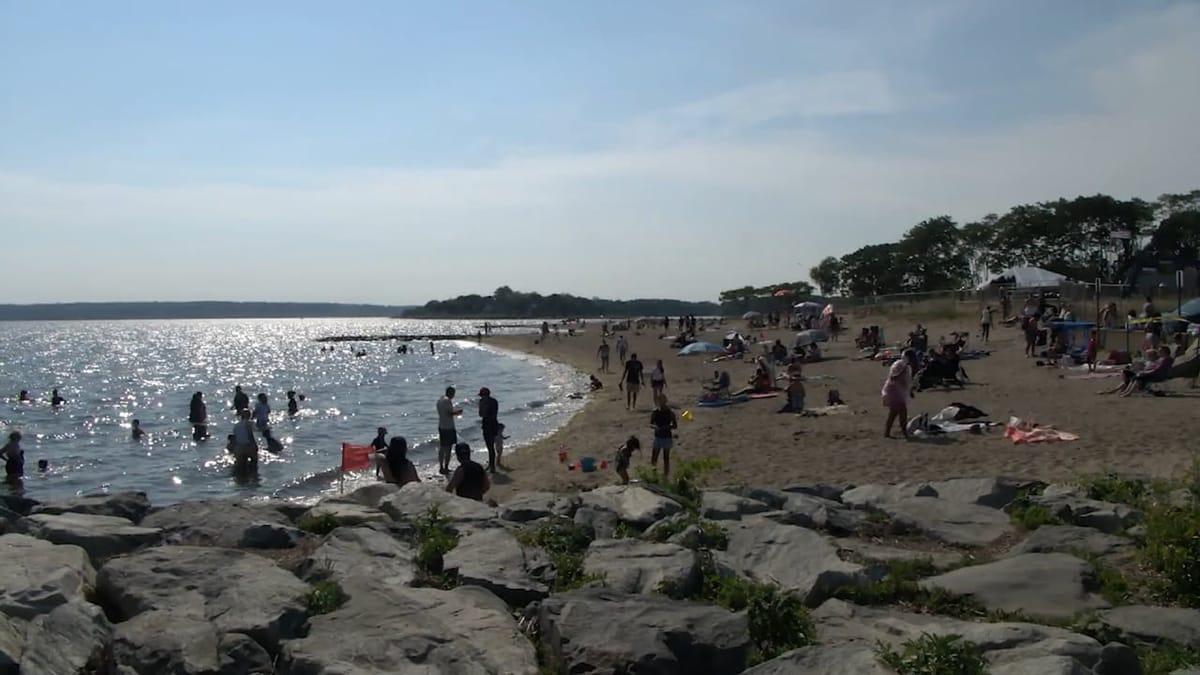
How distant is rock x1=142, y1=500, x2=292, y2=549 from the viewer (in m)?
7.10

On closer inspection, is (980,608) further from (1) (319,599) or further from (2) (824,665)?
(1) (319,599)

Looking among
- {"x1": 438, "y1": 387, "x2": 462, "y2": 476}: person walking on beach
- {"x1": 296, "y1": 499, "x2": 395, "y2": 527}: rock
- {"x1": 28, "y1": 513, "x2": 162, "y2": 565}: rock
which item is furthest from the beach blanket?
{"x1": 28, "y1": 513, "x2": 162, "y2": 565}: rock

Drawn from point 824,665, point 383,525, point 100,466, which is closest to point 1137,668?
point 824,665

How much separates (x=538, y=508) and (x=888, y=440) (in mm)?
9426

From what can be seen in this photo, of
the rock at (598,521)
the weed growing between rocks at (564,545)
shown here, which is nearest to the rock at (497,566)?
the weed growing between rocks at (564,545)

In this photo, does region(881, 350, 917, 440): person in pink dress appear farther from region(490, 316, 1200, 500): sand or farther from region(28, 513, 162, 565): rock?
region(28, 513, 162, 565): rock

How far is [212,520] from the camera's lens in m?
7.46

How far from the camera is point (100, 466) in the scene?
22.4 m

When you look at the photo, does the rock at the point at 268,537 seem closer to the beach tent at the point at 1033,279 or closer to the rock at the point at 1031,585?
the rock at the point at 1031,585

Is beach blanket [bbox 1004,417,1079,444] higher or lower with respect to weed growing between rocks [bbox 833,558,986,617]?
lower

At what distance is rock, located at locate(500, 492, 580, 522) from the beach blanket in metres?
9.08

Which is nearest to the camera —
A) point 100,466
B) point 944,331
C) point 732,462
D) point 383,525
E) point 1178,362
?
point 383,525

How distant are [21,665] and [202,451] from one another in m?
21.4

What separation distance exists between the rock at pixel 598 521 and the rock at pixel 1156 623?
3544 millimetres
